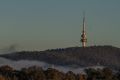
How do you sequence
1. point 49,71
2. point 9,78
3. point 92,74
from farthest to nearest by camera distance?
point 92,74 → point 49,71 → point 9,78

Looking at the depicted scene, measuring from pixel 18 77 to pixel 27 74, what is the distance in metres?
2.89

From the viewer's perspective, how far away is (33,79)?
115 m

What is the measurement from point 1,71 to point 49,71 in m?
18.4

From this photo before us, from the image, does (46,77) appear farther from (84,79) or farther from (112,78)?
(112,78)

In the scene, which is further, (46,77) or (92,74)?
(92,74)

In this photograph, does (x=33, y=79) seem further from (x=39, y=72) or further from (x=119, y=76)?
(x=119, y=76)

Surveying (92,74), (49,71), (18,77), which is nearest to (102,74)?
(92,74)

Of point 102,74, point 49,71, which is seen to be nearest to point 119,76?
point 102,74

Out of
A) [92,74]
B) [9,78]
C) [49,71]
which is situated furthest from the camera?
[92,74]

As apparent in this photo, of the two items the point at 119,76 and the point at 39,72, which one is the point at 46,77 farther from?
the point at 119,76

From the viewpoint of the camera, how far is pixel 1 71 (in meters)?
136

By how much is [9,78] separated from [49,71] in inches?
548

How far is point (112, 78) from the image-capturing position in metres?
128

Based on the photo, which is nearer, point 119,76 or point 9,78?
point 9,78
